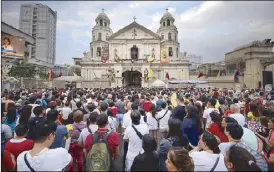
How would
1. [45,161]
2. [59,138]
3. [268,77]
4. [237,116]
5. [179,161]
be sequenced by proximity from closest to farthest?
[179,161] < [45,161] < [59,138] < [237,116] < [268,77]

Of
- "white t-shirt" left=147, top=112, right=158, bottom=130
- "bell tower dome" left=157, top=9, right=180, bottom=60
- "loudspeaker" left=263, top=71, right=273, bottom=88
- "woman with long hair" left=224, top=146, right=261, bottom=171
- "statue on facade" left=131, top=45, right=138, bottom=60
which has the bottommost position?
"white t-shirt" left=147, top=112, right=158, bottom=130

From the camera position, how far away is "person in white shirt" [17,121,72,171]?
264cm

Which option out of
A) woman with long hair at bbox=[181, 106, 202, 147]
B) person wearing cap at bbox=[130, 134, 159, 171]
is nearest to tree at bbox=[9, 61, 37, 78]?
woman with long hair at bbox=[181, 106, 202, 147]

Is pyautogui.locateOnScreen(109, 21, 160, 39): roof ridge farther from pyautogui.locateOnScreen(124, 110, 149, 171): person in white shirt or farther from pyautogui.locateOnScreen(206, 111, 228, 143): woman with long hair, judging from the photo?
pyautogui.locateOnScreen(124, 110, 149, 171): person in white shirt

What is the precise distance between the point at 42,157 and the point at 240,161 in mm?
2531

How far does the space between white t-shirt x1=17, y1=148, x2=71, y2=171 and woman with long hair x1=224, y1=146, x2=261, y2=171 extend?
7.32ft

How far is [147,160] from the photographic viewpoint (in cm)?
296

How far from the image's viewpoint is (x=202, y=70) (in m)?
52.0

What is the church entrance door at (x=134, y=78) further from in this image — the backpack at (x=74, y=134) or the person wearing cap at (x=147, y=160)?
the person wearing cap at (x=147, y=160)

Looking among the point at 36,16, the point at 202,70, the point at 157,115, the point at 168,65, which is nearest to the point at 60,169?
the point at 157,115

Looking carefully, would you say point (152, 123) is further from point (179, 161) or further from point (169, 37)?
point (169, 37)

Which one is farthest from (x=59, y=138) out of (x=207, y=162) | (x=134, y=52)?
(x=134, y=52)

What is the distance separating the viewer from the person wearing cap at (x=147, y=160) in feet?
9.64

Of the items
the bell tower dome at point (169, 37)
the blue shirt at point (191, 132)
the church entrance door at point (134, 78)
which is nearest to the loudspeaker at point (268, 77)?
the blue shirt at point (191, 132)
